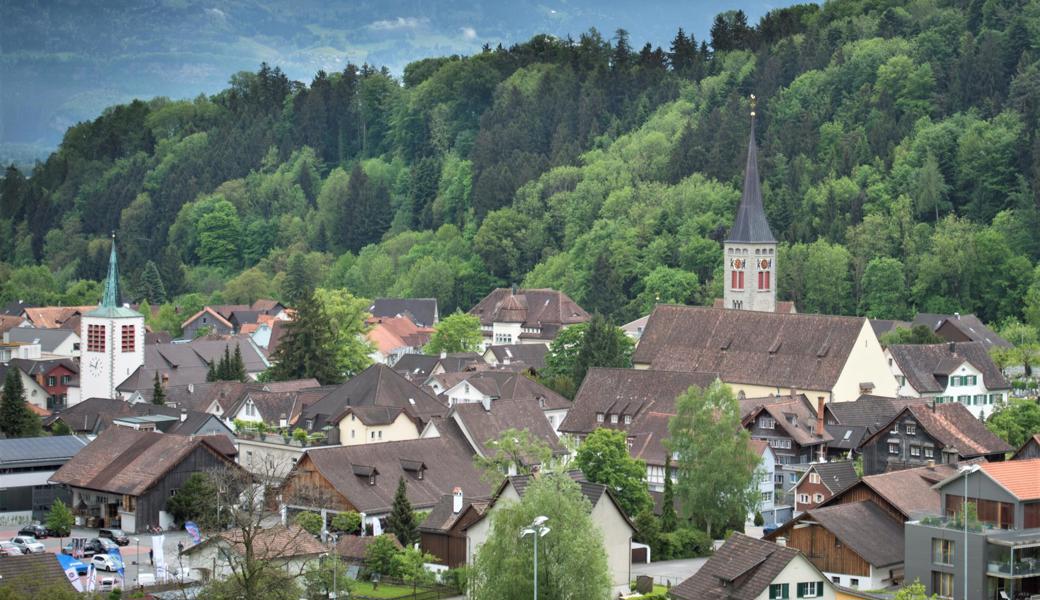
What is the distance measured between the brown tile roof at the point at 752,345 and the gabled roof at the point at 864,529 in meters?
27.6

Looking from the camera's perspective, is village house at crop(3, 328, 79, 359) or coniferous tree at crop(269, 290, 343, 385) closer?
coniferous tree at crop(269, 290, 343, 385)

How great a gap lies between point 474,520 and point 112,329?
45.7 metres

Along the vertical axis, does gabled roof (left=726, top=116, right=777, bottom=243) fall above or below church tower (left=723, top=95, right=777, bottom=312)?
above

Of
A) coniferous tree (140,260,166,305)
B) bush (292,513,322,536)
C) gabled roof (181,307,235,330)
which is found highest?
coniferous tree (140,260,166,305)

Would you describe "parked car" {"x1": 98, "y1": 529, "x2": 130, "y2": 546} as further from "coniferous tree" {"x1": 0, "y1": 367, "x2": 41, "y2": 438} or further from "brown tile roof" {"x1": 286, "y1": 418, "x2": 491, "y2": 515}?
"coniferous tree" {"x1": 0, "y1": 367, "x2": 41, "y2": 438}

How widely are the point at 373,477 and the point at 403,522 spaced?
17.4 ft

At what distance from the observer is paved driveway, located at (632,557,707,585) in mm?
62625

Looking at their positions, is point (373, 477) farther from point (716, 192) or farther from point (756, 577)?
point (716, 192)

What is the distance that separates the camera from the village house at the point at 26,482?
247 ft

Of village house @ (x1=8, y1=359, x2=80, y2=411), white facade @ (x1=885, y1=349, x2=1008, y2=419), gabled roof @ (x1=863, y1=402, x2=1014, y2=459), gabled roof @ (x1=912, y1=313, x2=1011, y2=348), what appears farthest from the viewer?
gabled roof @ (x1=912, y1=313, x2=1011, y2=348)

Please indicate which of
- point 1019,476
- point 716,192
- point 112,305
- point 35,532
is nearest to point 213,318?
point 716,192

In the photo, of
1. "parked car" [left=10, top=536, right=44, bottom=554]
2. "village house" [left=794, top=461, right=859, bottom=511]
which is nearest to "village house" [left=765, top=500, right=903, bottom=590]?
"village house" [left=794, top=461, right=859, bottom=511]

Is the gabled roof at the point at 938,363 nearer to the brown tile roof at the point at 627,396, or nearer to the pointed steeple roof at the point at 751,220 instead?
the brown tile roof at the point at 627,396

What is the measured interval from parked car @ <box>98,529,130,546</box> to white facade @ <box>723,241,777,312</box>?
5161 centimetres
